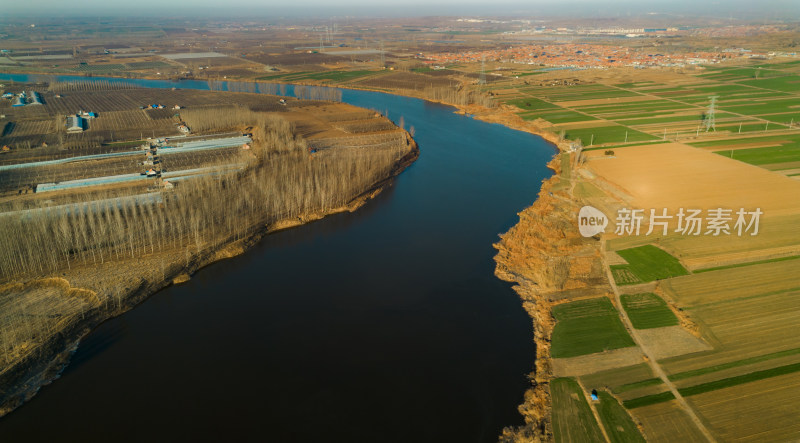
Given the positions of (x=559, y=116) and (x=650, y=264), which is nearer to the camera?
(x=650, y=264)

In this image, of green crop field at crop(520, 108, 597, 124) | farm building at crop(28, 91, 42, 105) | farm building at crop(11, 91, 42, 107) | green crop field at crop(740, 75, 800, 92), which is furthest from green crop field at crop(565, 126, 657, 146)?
farm building at crop(11, 91, 42, 107)

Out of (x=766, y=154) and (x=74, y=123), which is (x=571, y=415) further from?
(x=74, y=123)

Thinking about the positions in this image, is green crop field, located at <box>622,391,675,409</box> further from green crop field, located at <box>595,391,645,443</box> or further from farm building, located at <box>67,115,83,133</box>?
farm building, located at <box>67,115,83,133</box>

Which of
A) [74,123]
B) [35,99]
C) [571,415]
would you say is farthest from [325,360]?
[35,99]

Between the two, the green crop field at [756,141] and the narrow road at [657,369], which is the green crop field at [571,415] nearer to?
the narrow road at [657,369]

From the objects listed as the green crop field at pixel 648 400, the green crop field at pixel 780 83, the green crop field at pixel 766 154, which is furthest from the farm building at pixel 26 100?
the green crop field at pixel 780 83

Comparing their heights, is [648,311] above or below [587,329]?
above

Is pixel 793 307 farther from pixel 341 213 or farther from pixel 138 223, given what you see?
pixel 138 223

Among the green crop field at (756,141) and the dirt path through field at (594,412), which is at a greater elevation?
the green crop field at (756,141)
